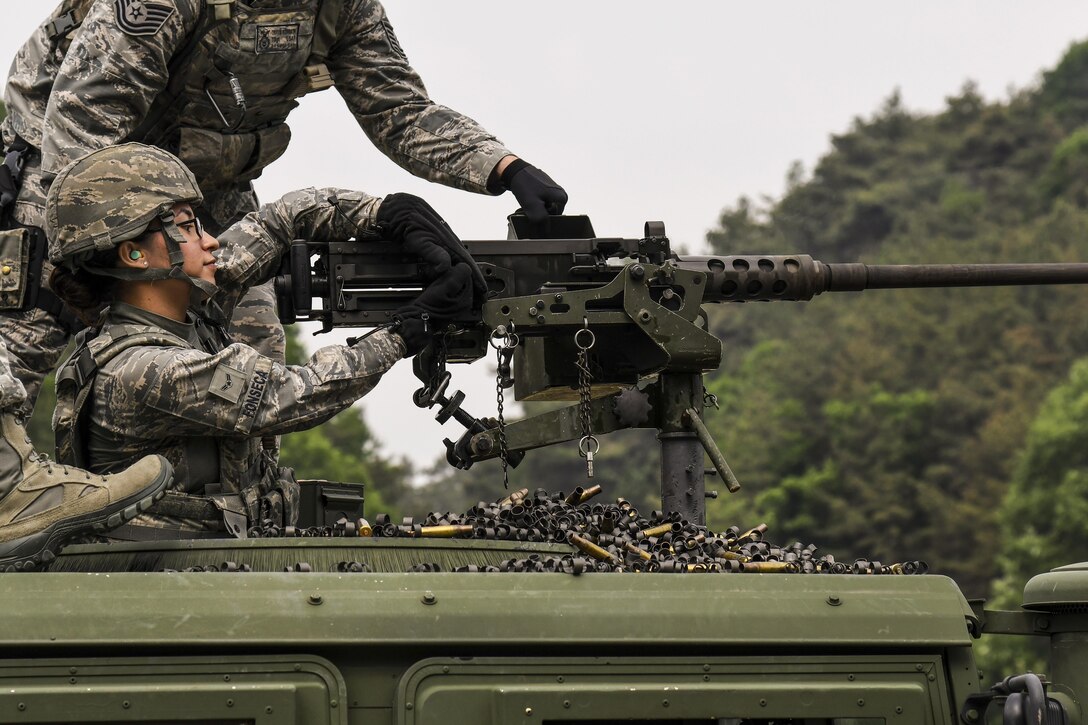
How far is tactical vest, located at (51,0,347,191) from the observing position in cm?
764

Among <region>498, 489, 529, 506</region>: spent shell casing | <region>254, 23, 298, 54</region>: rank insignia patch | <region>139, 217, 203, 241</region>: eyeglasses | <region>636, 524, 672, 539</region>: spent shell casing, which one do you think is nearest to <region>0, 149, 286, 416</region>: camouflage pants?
<region>254, 23, 298, 54</region>: rank insignia patch

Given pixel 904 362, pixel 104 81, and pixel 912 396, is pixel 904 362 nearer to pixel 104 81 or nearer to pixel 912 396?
pixel 912 396

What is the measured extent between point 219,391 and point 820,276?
3.16 meters

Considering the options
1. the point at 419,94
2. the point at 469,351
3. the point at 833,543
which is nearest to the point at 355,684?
the point at 469,351

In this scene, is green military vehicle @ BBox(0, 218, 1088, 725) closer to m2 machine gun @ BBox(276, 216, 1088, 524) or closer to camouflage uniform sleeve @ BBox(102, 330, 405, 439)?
camouflage uniform sleeve @ BBox(102, 330, 405, 439)

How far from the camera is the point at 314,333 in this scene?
7258mm

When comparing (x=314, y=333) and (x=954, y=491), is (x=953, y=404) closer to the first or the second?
(x=954, y=491)

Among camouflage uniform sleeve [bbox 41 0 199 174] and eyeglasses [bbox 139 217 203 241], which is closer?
eyeglasses [bbox 139 217 203 241]

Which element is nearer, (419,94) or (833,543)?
(419,94)

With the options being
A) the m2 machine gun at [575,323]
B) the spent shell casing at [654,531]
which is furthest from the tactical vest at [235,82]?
the spent shell casing at [654,531]

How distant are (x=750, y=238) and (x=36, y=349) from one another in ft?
260

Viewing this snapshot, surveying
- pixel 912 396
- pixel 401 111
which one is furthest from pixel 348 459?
pixel 401 111

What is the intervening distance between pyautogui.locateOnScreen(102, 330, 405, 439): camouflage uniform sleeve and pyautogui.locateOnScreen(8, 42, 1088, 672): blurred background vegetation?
3716 cm

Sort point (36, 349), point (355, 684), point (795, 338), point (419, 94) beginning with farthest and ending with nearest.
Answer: point (795, 338), point (419, 94), point (36, 349), point (355, 684)
